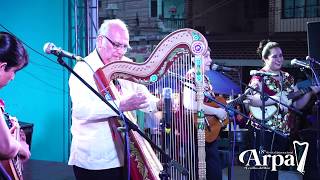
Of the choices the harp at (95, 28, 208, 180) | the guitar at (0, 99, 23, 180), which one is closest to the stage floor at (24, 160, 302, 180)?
the harp at (95, 28, 208, 180)

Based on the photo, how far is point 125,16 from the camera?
1212 cm

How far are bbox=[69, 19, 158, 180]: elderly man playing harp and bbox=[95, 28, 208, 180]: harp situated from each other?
0.07 metres

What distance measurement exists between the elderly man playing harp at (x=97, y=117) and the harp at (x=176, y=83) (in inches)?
2.9

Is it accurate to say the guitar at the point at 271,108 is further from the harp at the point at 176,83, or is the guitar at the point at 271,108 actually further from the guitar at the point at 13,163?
the guitar at the point at 13,163

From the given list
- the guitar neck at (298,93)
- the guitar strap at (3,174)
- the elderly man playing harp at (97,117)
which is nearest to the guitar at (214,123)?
the guitar neck at (298,93)

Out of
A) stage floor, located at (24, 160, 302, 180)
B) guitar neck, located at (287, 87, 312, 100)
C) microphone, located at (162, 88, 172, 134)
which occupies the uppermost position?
microphone, located at (162, 88, 172, 134)

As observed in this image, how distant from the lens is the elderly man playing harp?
2221 mm

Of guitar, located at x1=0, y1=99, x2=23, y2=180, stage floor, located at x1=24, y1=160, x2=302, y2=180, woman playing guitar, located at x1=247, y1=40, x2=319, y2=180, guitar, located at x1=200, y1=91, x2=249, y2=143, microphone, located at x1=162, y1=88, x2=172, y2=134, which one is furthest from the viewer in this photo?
stage floor, located at x1=24, y1=160, x2=302, y2=180

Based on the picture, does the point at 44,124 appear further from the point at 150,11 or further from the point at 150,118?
the point at 150,11

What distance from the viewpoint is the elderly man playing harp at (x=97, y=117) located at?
2221 millimetres

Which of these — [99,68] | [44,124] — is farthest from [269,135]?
[44,124]

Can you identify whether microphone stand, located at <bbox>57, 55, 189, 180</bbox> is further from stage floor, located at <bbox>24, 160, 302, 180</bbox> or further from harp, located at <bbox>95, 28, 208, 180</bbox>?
stage floor, located at <bbox>24, 160, 302, 180</bbox>

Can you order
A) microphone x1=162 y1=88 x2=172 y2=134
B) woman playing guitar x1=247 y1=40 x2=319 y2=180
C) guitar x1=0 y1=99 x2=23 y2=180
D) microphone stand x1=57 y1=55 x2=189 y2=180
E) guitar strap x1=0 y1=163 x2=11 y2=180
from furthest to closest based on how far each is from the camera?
woman playing guitar x1=247 y1=40 x2=319 y2=180
microphone x1=162 y1=88 x2=172 y2=134
microphone stand x1=57 y1=55 x2=189 y2=180
guitar x1=0 y1=99 x2=23 y2=180
guitar strap x1=0 y1=163 x2=11 y2=180

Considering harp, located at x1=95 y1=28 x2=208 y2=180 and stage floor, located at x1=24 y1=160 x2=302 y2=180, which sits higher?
harp, located at x1=95 y1=28 x2=208 y2=180
